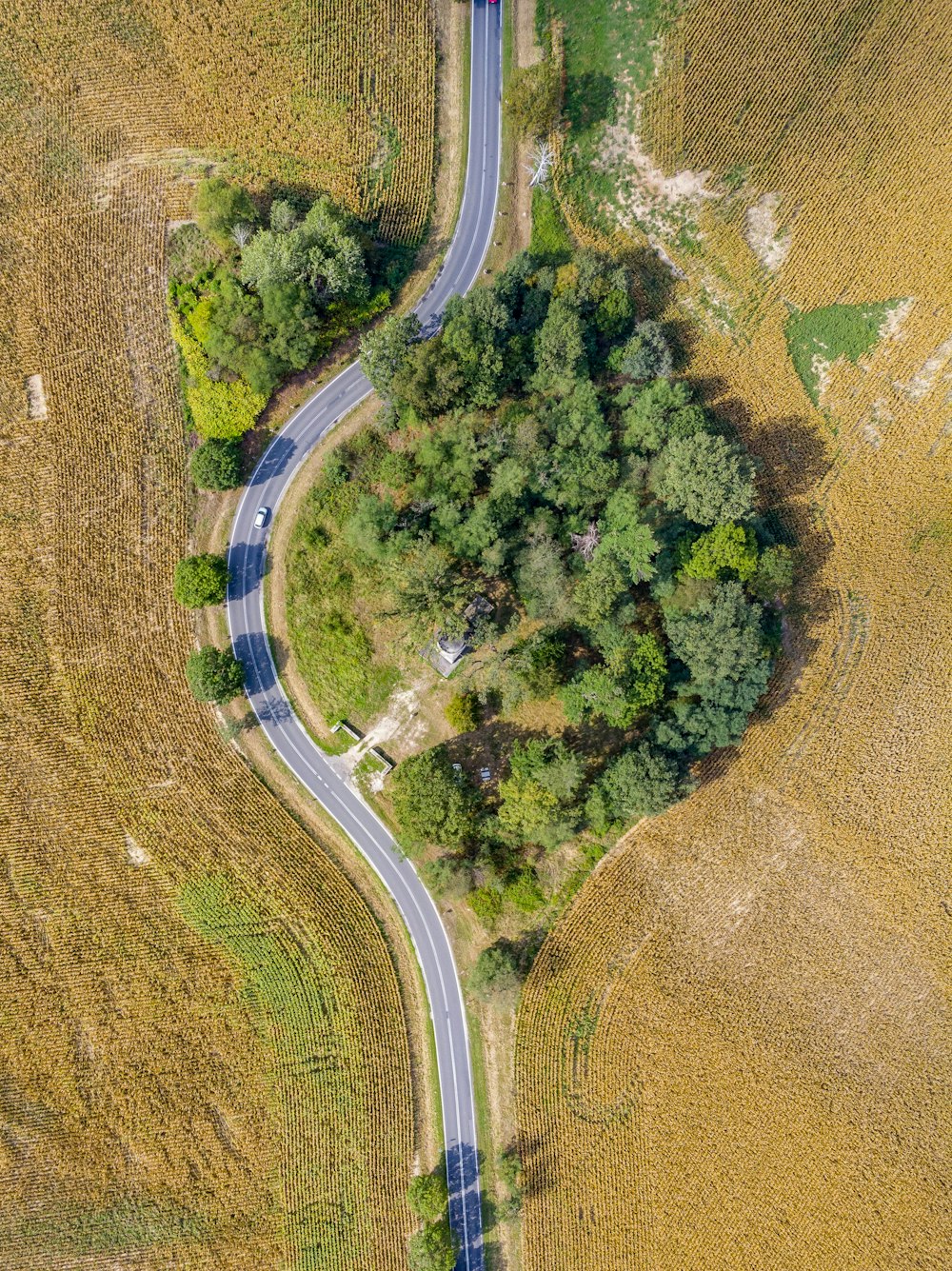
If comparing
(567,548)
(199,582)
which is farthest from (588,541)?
(199,582)

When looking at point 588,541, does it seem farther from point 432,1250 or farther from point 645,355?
point 432,1250

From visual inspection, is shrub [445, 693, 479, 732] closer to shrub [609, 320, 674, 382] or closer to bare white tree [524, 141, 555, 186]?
shrub [609, 320, 674, 382]

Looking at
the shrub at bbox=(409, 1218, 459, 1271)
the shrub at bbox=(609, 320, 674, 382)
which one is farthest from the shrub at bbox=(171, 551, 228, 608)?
the shrub at bbox=(409, 1218, 459, 1271)

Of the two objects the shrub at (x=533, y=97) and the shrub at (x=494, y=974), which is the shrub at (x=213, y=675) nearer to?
the shrub at (x=494, y=974)

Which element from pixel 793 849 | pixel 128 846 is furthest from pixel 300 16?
pixel 793 849

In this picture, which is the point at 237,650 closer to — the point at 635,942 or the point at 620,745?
the point at 620,745

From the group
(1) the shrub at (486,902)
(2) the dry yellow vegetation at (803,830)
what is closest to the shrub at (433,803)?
(1) the shrub at (486,902)

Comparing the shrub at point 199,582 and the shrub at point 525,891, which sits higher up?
the shrub at point 199,582
